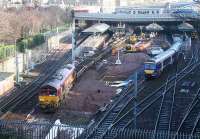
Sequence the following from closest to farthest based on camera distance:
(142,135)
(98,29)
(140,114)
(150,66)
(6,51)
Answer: (142,135) → (140,114) → (150,66) → (6,51) → (98,29)

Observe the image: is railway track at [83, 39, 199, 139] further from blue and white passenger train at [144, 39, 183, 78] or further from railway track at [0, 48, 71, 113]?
railway track at [0, 48, 71, 113]

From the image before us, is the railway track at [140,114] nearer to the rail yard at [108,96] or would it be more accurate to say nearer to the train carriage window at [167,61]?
the rail yard at [108,96]

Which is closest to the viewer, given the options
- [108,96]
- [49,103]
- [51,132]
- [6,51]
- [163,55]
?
[51,132]

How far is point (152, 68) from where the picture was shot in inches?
1299

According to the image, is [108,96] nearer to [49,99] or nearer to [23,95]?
[49,99]

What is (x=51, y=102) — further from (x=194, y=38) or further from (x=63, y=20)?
(x=63, y=20)

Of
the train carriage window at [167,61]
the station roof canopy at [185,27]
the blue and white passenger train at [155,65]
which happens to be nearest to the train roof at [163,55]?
the blue and white passenger train at [155,65]

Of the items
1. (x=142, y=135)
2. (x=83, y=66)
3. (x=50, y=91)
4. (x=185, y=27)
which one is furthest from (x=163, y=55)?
(x=185, y=27)

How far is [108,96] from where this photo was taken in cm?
2892

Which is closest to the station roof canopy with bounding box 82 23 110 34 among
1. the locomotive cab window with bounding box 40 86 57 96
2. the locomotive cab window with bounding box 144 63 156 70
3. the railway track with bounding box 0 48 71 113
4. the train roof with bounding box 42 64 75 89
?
the railway track with bounding box 0 48 71 113

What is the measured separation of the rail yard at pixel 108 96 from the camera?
19.0 m

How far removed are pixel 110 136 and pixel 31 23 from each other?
115 feet

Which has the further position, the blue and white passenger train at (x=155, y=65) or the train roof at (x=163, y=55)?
the train roof at (x=163, y=55)

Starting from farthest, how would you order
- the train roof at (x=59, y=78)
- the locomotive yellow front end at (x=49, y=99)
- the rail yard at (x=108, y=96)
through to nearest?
the train roof at (x=59, y=78), the locomotive yellow front end at (x=49, y=99), the rail yard at (x=108, y=96)
